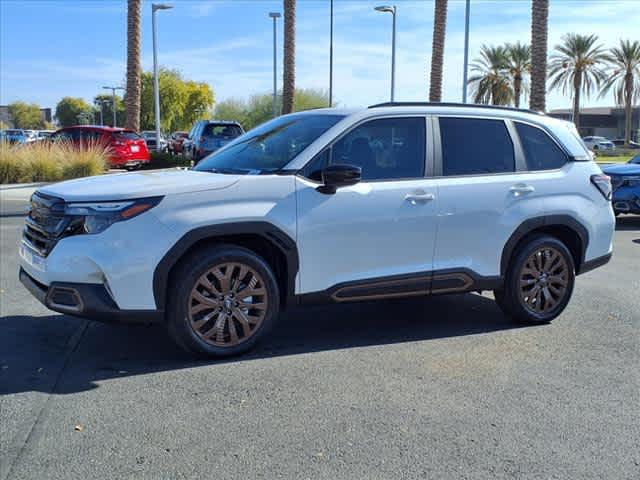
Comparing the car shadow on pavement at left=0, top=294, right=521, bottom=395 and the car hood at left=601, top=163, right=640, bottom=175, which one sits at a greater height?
the car hood at left=601, top=163, right=640, bottom=175

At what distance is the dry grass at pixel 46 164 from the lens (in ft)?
66.6

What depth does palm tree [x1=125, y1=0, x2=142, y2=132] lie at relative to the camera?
2545 centimetres

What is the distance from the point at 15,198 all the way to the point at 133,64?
1055cm

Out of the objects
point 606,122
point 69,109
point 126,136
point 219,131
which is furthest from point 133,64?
point 69,109

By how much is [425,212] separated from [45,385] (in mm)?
3001

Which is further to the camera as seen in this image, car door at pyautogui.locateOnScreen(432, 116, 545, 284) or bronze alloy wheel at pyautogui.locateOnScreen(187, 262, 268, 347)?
Answer: car door at pyautogui.locateOnScreen(432, 116, 545, 284)

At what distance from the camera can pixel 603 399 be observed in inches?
175

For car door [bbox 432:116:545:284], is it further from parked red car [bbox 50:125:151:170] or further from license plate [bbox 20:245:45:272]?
parked red car [bbox 50:125:151:170]

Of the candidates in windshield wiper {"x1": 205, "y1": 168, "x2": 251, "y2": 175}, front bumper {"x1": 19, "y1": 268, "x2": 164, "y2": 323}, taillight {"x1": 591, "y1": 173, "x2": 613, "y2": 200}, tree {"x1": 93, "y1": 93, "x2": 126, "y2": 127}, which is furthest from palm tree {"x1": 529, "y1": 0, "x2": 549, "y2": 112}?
tree {"x1": 93, "y1": 93, "x2": 126, "y2": 127}

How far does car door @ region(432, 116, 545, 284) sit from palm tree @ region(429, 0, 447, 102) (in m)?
22.8

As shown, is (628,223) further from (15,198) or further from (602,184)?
(15,198)

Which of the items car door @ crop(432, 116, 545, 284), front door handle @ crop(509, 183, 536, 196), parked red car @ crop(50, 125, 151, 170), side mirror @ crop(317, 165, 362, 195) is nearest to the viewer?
side mirror @ crop(317, 165, 362, 195)

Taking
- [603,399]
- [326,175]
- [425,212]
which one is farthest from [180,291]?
[603,399]

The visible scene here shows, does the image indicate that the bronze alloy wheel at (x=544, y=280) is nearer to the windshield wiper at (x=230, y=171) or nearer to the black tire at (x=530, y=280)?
the black tire at (x=530, y=280)
